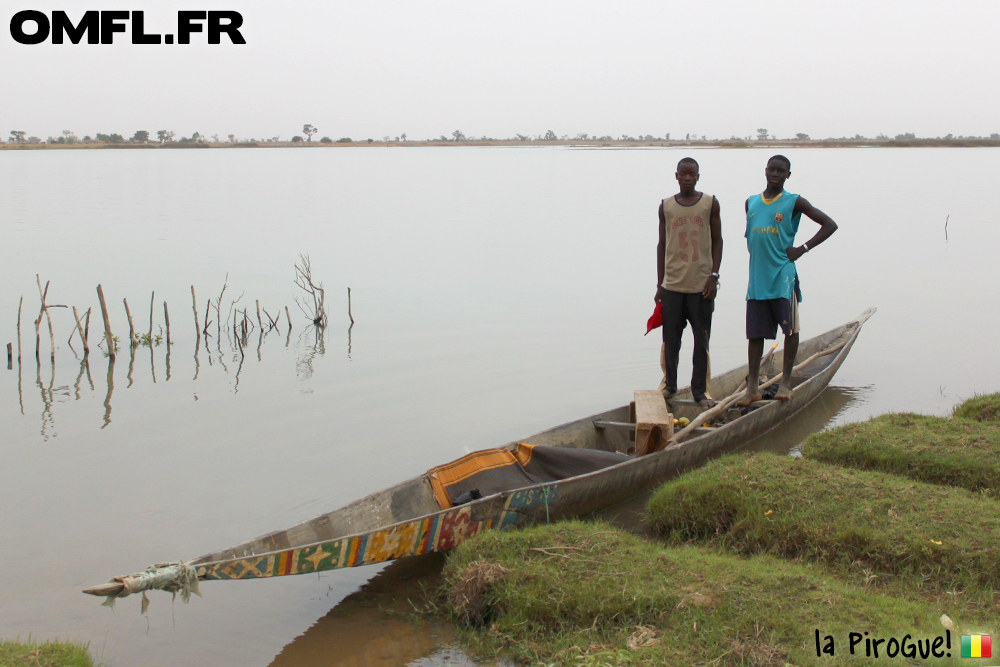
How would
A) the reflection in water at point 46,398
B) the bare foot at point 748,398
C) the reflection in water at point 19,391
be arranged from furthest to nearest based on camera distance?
the reflection in water at point 19,391
the reflection in water at point 46,398
the bare foot at point 748,398

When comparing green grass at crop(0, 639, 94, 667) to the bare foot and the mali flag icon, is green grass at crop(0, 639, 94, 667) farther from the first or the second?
the bare foot

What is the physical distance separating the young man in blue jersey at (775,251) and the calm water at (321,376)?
Answer: 117 centimetres

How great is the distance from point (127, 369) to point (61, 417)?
5.12 feet

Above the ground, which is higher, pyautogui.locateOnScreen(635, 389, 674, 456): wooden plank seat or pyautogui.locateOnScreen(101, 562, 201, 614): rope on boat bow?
pyautogui.locateOnScreen(635, 389, 674, 456): wooden plank seat

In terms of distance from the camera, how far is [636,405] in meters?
5.71

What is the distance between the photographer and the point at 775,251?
581 cm

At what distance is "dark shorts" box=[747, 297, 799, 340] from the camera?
19.8 feet

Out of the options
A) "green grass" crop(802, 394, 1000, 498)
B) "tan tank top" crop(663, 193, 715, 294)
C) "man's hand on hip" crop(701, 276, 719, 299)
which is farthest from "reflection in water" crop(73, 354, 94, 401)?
"green grass" crop(802, 394, 1000, 498)

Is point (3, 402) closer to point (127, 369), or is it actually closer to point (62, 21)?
point (127, 369)

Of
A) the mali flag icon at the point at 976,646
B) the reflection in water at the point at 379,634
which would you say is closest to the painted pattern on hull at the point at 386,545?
the reflection in water at the point at 379,634

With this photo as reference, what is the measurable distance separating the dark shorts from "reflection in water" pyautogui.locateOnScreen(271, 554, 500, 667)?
3.04m

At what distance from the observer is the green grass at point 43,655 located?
10.7ft

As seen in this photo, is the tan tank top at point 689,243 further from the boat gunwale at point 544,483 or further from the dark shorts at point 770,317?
the boat gunwale at point 544,483

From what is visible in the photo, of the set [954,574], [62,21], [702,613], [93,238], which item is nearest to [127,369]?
[62,21]
